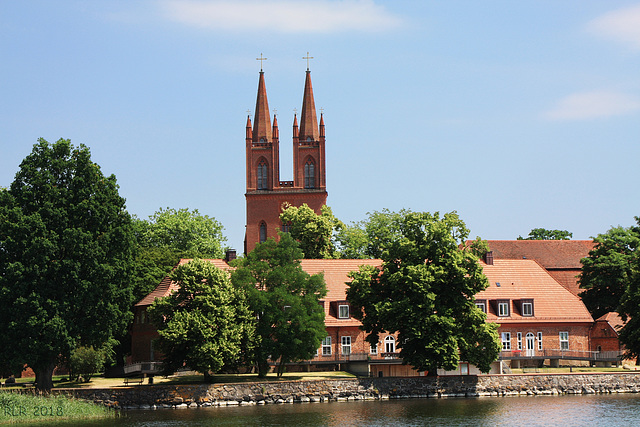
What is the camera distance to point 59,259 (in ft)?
175

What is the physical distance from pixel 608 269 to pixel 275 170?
1696 inches

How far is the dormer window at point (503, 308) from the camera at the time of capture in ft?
233

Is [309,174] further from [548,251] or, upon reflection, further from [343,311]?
[343,311]

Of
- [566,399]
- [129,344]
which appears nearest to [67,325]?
[129,344]

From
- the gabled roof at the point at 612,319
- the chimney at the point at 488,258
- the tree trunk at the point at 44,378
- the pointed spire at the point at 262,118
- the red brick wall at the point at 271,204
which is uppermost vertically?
the pointed spire at the point at 262,118

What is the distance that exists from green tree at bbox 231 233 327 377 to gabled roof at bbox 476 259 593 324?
1707 centimetres

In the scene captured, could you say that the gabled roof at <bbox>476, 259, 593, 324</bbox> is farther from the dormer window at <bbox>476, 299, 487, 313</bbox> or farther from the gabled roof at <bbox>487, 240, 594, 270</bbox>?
the gabled roof at <bbox>487, 240, 594, 270</bbox>

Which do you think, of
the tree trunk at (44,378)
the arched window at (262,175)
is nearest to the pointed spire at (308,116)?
the arched window at (262,175)

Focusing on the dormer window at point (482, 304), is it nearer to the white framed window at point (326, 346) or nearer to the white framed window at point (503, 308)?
the white framed window at point (503, 308)

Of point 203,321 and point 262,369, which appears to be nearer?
point 203,321

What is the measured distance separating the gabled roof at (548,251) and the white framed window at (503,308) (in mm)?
20525

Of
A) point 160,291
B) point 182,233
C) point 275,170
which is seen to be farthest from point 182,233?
point 160,291

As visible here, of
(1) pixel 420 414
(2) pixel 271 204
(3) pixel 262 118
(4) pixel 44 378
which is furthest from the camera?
(3) pixel 262 118

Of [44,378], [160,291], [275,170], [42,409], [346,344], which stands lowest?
[42,409]
